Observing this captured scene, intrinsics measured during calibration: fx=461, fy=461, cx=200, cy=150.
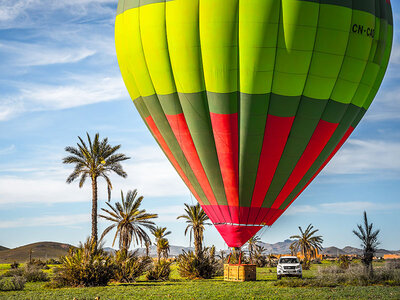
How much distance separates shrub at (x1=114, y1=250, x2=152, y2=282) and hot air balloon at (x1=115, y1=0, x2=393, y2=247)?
8226mm

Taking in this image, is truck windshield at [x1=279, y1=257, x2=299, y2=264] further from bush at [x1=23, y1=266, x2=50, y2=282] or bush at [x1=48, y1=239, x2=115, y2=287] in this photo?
bush at [x1=23, y1=266, x2=50, y2=282]

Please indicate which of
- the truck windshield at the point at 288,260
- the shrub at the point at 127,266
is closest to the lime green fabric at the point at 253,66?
the truck windshield at the point at 288,260

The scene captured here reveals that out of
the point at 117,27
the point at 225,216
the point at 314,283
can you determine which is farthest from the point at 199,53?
the point at 314,283

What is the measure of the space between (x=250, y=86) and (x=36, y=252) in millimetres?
122271

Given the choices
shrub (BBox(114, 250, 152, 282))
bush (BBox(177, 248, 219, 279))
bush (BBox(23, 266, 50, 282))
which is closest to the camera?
shrub (BBox(114, 250, 152, 282))

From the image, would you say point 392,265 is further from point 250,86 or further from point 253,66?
point 253,66

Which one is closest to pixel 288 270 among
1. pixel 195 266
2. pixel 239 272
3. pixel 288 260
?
pixel 288 260

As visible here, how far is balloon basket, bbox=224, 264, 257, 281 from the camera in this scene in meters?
25.1

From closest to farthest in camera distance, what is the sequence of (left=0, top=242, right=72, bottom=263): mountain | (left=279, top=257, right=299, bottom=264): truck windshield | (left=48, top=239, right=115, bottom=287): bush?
1. (left=48, top=239, right=115, bottom=287): bush
2. (left=279, top=257, right=299, bottom=264): truck windshield
3. (left=0, top=242, right=72, bottom=263): mountain

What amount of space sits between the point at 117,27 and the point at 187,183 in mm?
8361

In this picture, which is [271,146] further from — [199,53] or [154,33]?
[154,33]

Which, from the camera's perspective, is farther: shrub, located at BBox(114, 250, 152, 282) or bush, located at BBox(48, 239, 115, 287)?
shrub, located at BBox(114, 250, 152, 282)

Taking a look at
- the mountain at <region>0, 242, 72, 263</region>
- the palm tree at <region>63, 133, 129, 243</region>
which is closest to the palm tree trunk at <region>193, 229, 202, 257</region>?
the palm tree at <region>63, 133, 129, 243</region>

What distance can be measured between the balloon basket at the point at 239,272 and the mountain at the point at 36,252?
85.1 meters
